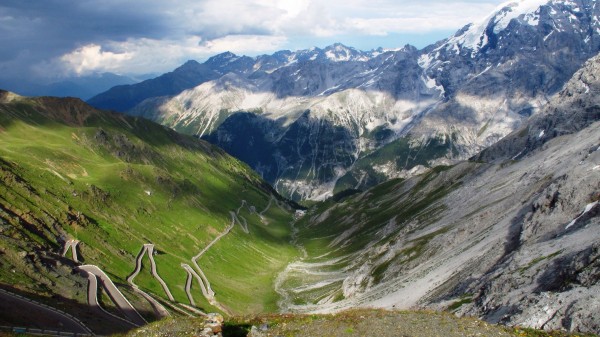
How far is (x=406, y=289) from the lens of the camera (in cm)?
8938

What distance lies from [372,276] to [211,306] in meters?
39.5

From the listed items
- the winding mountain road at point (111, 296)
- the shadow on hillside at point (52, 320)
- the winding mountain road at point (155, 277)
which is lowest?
the winding mountain road at point (155, 277)

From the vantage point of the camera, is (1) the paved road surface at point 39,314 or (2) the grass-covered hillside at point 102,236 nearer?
(1) the paved road surface at point 39,314

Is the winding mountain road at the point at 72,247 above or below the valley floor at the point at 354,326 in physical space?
below

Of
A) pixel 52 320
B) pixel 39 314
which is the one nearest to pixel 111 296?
pixel 39 314

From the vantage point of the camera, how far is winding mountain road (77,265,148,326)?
6862 centimetres

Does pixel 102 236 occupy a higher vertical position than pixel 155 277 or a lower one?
higher

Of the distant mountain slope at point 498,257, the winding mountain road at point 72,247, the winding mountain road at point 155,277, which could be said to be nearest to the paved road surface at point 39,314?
the winding mountain road at point 155,277

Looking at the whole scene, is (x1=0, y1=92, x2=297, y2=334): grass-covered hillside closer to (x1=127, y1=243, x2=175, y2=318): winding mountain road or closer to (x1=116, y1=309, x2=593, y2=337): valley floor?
(x1=127, y1=243, x2=175, y2=318): winding mountain road

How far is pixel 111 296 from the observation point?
244 feet

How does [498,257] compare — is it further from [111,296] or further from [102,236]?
[102,236]

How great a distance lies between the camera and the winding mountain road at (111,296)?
225 feet

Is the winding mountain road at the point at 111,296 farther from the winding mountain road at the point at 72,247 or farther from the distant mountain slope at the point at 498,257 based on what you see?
the distant mountain slope at the point at 498,257

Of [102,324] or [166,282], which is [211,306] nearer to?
[166,282]
